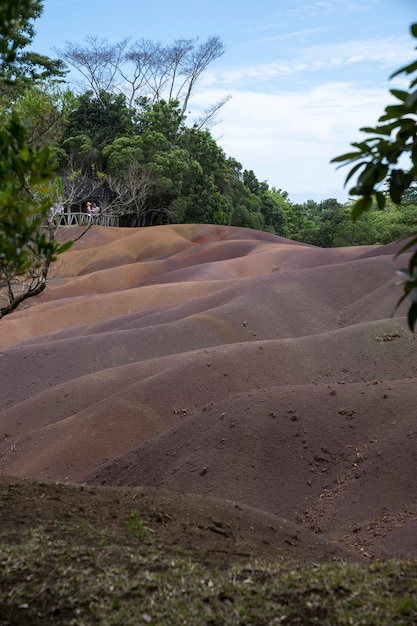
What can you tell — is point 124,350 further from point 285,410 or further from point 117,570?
point 117,570

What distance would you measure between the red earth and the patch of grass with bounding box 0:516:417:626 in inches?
73.3

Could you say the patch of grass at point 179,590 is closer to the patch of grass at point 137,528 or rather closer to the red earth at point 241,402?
the patch of grass at point 137,528

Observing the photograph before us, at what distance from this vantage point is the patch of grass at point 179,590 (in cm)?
365

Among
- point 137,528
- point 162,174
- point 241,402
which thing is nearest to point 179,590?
point 137,528

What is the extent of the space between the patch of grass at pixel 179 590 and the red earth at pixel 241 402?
73.3 inches

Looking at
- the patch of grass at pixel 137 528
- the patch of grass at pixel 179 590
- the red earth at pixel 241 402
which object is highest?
the patch of grass at pixel 179 590

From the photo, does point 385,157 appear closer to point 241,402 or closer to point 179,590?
point 179,590

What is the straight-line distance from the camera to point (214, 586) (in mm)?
4020

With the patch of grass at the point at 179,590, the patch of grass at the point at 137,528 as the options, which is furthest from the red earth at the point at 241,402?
the patch of grass at the point at 179,590

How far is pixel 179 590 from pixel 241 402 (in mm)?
7255

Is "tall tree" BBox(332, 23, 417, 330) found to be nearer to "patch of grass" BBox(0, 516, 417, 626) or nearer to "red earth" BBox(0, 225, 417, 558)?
"patch of grass" BBox(0, 516, 417, 626)

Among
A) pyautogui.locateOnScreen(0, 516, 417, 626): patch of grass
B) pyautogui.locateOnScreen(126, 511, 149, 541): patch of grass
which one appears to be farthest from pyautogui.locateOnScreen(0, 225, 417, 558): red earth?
pyautogui.locateOnScreen(0, 516, 417, 626): patch of grass

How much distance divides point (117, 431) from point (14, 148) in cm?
941

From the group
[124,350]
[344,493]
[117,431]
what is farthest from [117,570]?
[124,350]
